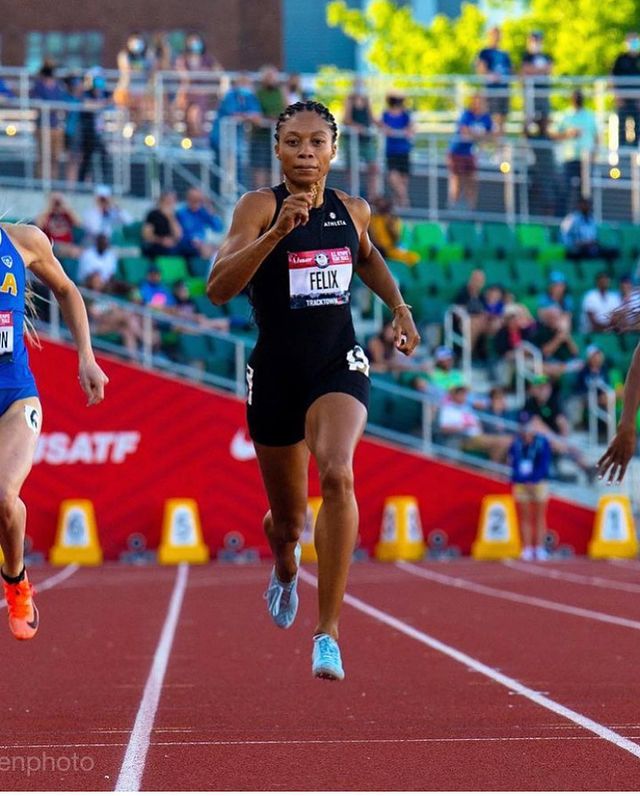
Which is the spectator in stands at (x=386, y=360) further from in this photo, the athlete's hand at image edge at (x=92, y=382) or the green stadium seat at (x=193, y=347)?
the athlete's hand at image edge at (x=92, y=382)

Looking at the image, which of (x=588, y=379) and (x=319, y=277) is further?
(x=588, y=379)

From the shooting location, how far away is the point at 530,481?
21422mm

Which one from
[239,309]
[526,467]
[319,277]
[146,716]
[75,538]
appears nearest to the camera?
[319,277]

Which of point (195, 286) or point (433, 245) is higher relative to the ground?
point (433, 245)

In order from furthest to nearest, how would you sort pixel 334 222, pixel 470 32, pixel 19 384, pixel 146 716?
pixel 470 32, pixel 146 716, pixel 19 384, pixel 334 222

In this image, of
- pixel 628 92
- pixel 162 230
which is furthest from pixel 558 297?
pixel 162 230

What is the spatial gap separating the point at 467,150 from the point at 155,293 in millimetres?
5812

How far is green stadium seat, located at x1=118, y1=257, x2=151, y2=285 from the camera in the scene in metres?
22.1

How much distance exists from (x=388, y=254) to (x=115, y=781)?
56.2ft

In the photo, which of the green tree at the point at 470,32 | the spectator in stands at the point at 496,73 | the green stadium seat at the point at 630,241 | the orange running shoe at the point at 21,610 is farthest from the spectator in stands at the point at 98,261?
the green tree at the point at 470,32

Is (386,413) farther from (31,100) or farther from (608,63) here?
(608,63)

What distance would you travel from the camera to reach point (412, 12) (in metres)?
55.2

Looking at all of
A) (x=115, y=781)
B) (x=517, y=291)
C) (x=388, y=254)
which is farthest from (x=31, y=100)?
(x=115, y=781)

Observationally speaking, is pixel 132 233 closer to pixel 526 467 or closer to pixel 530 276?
pixel 530 276
